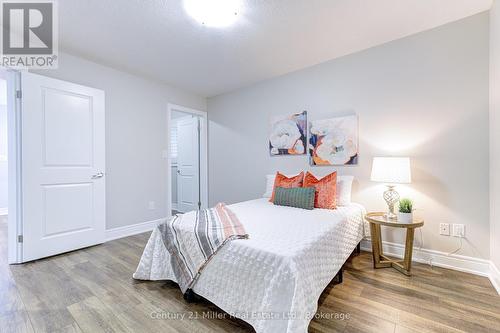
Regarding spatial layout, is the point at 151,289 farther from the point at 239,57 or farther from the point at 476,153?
the point at 476,153

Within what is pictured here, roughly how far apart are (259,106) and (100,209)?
8.71ft

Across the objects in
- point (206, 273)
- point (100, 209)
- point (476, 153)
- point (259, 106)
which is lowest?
point (206, 273)

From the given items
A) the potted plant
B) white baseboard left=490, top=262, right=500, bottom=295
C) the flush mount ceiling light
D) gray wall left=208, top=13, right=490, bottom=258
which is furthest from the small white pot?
the flush mount ceiling light

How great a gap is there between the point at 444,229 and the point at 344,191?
3.15 ft

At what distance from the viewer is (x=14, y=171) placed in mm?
2262

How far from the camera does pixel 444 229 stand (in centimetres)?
220

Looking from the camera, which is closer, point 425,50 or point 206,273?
point 206,273

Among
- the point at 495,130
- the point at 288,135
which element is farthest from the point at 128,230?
the point at 495,130

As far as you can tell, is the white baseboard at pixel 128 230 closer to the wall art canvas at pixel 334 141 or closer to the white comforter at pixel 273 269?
the white comforter at pixel 273 269

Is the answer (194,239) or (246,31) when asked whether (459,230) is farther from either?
(246,31)

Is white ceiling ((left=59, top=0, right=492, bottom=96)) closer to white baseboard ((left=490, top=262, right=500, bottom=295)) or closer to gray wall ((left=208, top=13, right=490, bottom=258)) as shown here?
gray wall ((left=208, top=13, right=490, bottom=258))

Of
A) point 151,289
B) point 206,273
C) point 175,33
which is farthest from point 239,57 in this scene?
point 151,289

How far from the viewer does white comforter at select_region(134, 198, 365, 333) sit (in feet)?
3.83

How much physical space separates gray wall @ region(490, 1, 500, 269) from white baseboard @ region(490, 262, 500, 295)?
41mm
